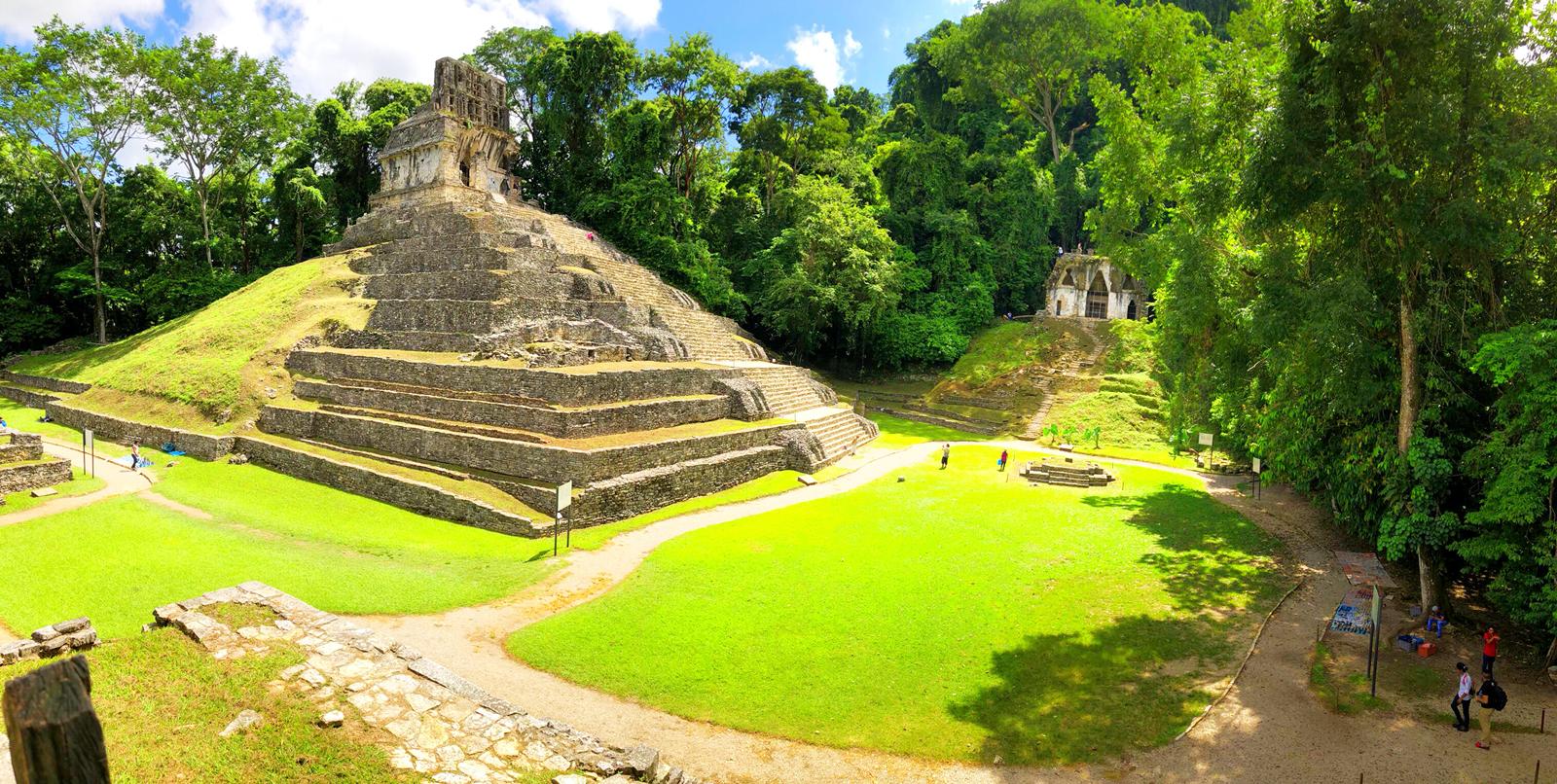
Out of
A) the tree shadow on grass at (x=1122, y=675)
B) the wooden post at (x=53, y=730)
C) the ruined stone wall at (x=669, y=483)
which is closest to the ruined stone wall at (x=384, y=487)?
the ruined stone wall at (x=669, y=483)

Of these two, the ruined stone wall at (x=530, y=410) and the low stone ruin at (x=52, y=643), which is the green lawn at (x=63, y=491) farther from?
the low stone ruin at (x=52, y=643)

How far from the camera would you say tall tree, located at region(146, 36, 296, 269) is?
28.6m

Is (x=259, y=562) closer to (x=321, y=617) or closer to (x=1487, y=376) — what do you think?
(x=321, y=617)

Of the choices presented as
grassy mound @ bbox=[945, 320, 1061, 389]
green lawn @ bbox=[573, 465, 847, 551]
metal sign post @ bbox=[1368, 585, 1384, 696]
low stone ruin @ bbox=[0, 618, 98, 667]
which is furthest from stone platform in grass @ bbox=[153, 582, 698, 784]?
grassy mound @ bbox=[945, 320, 1061, 389]

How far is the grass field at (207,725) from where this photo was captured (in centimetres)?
562

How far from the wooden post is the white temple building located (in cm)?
3759

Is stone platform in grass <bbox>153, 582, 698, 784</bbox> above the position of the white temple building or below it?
below

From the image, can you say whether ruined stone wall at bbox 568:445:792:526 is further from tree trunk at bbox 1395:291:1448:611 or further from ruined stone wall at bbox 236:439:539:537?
tree trunk at bbox 1395:291:1448:611

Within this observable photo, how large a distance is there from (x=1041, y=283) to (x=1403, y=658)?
106 feet

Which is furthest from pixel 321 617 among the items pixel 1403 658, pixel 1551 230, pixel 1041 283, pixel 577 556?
pixel 1041 283

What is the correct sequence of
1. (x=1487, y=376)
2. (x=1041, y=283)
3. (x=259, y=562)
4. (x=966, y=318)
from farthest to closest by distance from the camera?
(x=1041, y=283) → (x=966, y=318) → (x=259, y=562) → (x=1487, y=376)

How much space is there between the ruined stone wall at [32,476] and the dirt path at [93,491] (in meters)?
0.70

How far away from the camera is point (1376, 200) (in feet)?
33.5

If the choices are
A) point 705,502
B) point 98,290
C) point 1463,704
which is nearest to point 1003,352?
point 705,502
